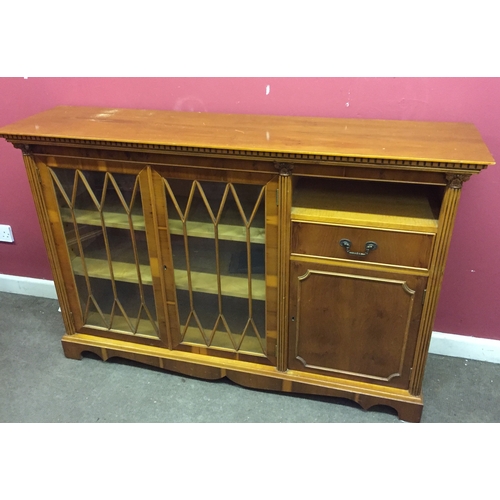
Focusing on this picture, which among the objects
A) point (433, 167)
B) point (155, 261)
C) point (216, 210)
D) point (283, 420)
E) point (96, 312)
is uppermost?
point (433, 167)

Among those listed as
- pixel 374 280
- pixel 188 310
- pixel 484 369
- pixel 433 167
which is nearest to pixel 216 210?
pixel 188 310

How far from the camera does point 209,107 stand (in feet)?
5.46

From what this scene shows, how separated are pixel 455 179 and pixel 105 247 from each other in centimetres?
112

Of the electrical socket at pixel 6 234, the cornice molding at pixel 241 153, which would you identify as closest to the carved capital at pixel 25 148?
the cornice molding at pixel 241 153

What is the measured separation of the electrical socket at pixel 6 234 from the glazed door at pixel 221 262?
3.07 feet

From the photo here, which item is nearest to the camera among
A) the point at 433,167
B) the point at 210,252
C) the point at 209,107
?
the point at 433,167

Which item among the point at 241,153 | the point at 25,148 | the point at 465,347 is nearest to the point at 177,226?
the point at 241,153

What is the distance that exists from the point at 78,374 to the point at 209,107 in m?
1.09

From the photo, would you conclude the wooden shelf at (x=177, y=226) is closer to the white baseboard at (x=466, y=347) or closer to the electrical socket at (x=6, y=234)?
the electrical socket at (x=6, y=234)

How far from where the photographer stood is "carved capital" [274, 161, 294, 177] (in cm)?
131

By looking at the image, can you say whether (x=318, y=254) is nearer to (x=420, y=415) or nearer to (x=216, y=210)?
(x=216, y=210)

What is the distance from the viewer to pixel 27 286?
2.23m

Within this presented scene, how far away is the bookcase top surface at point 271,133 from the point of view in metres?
1.26

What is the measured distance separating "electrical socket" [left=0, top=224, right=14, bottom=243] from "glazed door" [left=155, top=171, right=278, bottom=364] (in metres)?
0.93
